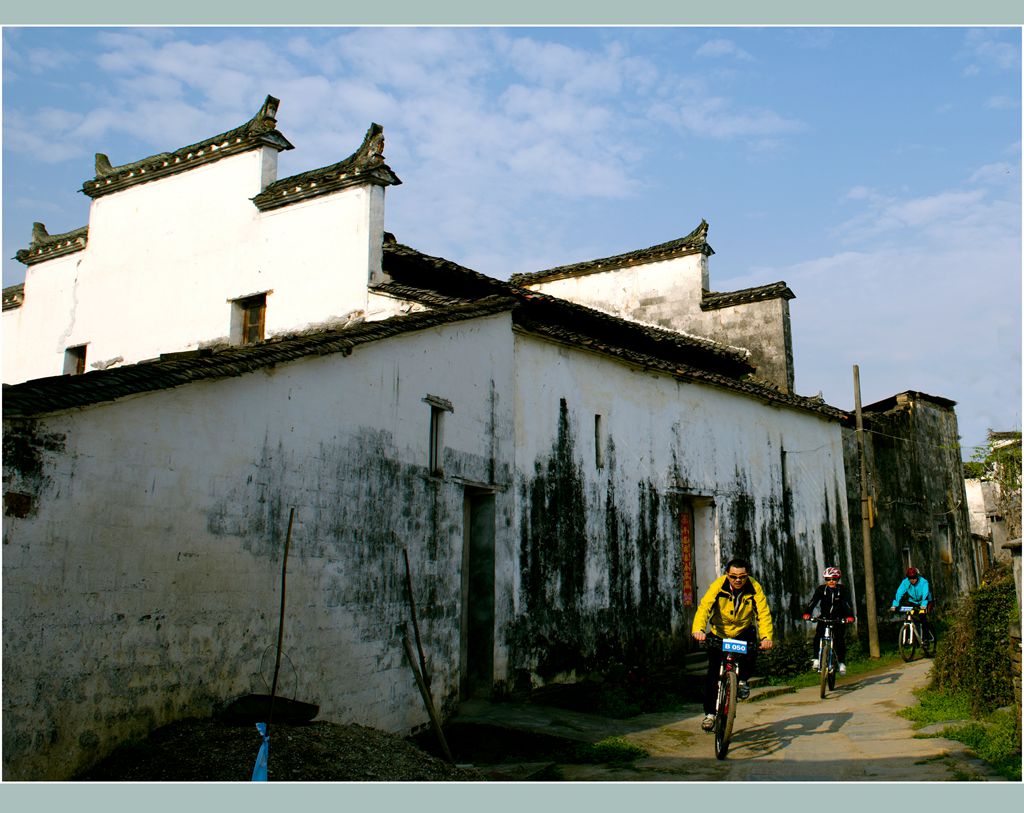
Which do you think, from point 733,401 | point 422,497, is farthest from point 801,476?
point 422,497

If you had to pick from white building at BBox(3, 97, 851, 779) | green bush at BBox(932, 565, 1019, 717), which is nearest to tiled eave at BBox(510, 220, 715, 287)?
white building at BBox(3, 97, 851, 779)

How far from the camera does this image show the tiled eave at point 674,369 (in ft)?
39.1

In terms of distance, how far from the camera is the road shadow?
823cm

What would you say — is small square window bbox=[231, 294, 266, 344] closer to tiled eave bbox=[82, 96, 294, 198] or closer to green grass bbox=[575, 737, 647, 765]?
tiled eave bbox=[82, 96, 294, 198]

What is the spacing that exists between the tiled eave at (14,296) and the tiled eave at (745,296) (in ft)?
44.8

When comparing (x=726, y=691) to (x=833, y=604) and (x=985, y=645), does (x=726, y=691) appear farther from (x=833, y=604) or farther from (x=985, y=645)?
(x=833, y=604)

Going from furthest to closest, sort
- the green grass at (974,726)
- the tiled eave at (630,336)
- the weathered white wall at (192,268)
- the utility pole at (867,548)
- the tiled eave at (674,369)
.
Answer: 1. the utility pole at (867,548)
2. the tiled eave at (630,336)
3. the weathered white wall at (192,268)
4. the tiled eave at (674,369)
5. the green grass at (974,726)

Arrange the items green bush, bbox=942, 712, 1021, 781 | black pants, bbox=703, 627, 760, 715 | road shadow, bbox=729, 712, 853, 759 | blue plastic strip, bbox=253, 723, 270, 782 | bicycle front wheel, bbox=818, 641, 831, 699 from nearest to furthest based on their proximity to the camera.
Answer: blue plastic strip, bbox=253, 723, 270, 782, green bush, bbox=942, 712, 1021, 781, black pants, bbox=703, 627, 760, 715, road shadow, bbox=729, 712, 853, 759, bicycle front wheel, bbox=818, 641, 831, 699

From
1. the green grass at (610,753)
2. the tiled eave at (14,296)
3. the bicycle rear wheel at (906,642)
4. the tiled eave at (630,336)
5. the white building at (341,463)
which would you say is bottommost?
the green grass at (610,753)

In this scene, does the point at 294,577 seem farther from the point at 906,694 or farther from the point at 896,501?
the point at 896,501

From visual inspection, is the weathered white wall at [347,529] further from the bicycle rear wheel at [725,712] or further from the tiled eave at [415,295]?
the bicycle rear wheel at [725,712]

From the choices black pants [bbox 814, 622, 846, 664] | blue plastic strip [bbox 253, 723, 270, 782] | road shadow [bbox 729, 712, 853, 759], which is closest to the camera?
blue plastic strip [bbox 253, 723, 270, 782]

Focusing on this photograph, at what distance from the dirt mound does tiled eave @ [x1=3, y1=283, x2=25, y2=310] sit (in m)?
12.6

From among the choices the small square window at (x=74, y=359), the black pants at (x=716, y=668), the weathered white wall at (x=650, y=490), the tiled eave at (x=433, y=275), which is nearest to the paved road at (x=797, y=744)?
the black pants at (x=716, y=668)
